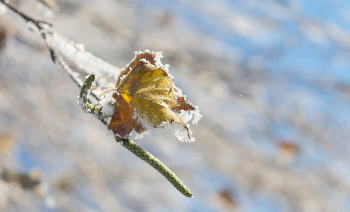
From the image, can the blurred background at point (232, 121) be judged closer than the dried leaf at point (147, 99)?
No

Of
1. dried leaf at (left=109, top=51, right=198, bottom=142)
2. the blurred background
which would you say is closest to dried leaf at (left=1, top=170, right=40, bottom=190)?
the blurred background

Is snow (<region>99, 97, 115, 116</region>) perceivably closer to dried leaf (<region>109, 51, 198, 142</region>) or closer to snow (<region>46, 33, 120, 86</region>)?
dried leaf (<region>109, 51, 198, 142</region>)

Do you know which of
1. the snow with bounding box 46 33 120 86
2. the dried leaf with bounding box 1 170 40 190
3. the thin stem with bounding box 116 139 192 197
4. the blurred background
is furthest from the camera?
the blurred background

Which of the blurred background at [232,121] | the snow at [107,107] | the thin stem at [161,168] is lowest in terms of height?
the thin stem at [161,168]

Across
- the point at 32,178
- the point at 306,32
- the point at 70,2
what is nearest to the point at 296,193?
the point at 306,32

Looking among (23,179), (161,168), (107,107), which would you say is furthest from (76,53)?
(23,179)

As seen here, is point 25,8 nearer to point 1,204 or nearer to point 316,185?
point 1,204

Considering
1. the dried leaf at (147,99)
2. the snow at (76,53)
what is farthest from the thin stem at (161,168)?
the snow at (76,53)

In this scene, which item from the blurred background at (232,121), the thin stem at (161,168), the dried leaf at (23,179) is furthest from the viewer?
the blurred background at (232,121)

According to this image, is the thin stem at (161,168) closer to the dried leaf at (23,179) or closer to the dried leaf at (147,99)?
the dried leaf at (147,99)
